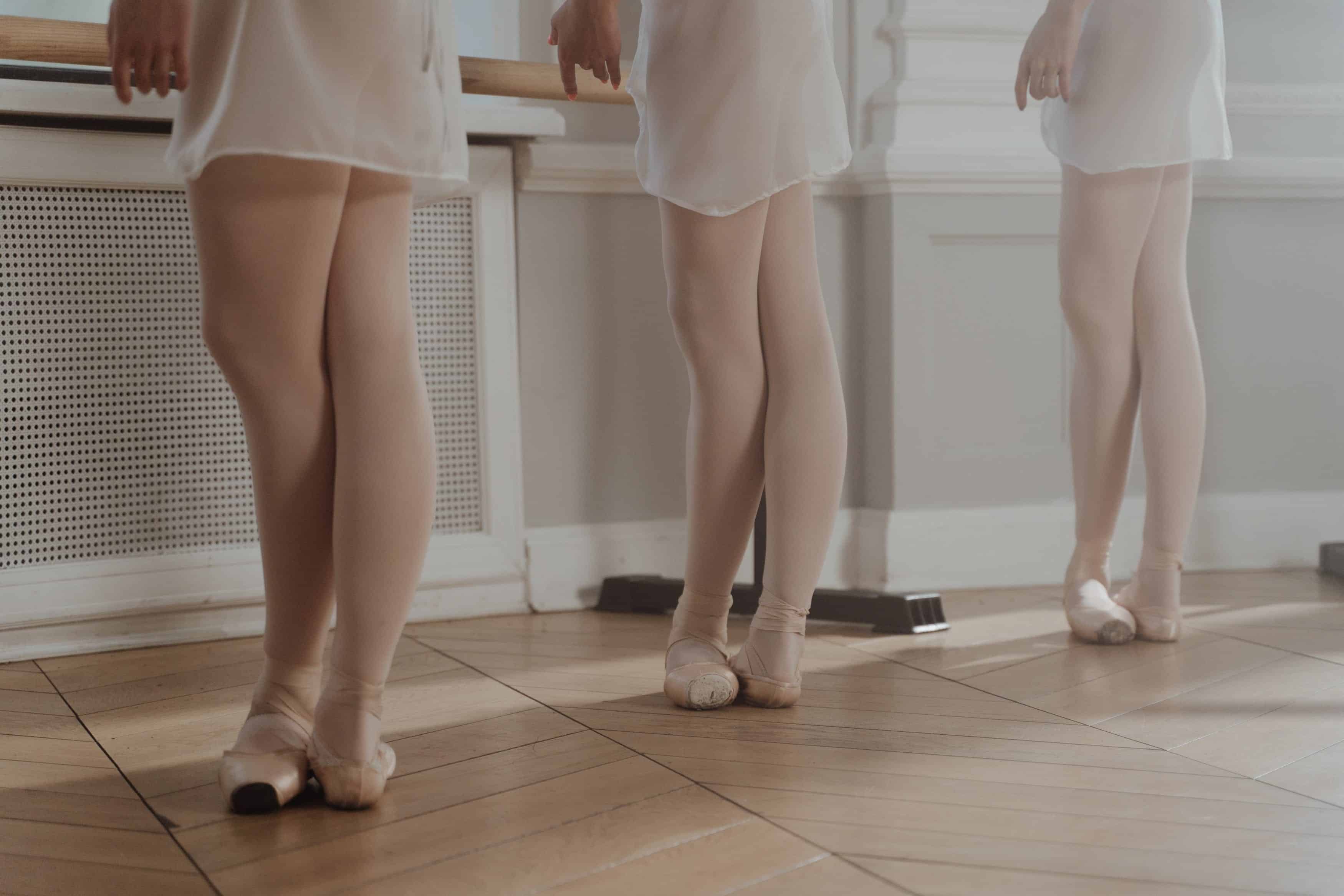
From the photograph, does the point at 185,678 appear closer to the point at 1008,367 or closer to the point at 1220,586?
the point at 1008,367

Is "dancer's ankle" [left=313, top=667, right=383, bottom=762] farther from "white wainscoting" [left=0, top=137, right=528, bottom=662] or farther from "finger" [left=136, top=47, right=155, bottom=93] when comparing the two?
"white wainscoting" [left=0, top=137, right=528, bottom=662]

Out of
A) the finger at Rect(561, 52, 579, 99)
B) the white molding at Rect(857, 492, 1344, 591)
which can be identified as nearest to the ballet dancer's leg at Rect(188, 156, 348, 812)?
the finger at Rect(561, 52, 579, 99)

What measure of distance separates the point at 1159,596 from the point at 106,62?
5.08 feet

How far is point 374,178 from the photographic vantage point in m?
1.08

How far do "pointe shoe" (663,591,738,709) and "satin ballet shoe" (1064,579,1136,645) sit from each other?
583 mm

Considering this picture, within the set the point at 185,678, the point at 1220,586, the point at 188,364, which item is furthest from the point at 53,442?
the point at 1220,586

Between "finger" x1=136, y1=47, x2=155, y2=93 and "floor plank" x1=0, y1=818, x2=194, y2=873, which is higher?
"finger" x1=136, y1=47, x2=155, y2=93

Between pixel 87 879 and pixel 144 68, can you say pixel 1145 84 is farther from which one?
pixel 87 879

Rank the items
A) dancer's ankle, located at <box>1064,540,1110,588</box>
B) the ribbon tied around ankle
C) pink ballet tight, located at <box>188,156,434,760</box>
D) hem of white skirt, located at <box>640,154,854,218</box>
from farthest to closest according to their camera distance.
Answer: dancer's ankle, located at <box>1064,540,1110,588</box>
the ribbon tied around ankle
hem of white skirt, located at <box>640,154,854,218</box>
pink ballet tight, located at <box>188,156,434,760</box>

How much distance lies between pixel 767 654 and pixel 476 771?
38 cm

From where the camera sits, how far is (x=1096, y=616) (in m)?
1.80

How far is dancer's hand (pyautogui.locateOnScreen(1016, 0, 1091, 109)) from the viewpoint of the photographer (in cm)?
172

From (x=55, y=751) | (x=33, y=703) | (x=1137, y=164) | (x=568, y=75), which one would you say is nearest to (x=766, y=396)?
(x=568, y=75)

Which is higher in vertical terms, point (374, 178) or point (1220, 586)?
point (374, 178)
